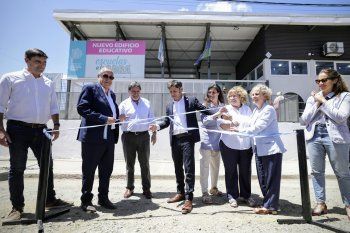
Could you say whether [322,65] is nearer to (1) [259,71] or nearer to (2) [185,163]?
(1) [259,71]

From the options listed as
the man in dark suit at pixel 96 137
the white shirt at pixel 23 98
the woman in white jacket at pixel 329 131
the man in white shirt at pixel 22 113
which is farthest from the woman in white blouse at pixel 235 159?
the white shirt at pixel 23 98

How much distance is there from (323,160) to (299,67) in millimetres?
13391

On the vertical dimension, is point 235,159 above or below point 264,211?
above

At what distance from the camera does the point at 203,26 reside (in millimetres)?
14820

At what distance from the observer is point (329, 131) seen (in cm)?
343

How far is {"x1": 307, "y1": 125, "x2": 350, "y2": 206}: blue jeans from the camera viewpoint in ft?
11.0

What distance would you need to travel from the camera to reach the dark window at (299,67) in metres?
15.3

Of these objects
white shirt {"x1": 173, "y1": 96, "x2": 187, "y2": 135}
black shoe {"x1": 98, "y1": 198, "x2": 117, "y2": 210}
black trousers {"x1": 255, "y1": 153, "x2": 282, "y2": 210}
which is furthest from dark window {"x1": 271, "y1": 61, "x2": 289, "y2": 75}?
black shoe {"x1": 98, "y1": 198, "x2": 117, "y2": 210}

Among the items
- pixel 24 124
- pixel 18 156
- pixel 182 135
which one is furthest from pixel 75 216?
pixel 182 135

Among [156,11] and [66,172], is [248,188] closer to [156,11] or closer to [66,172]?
[66,172]

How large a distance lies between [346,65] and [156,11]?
11.6 m

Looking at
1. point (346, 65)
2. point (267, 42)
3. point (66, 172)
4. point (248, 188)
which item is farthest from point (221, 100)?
point (346, 65)

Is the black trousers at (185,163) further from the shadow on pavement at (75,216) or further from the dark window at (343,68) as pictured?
the dark window at (343,68)

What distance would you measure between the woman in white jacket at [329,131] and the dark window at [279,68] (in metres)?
12.2
